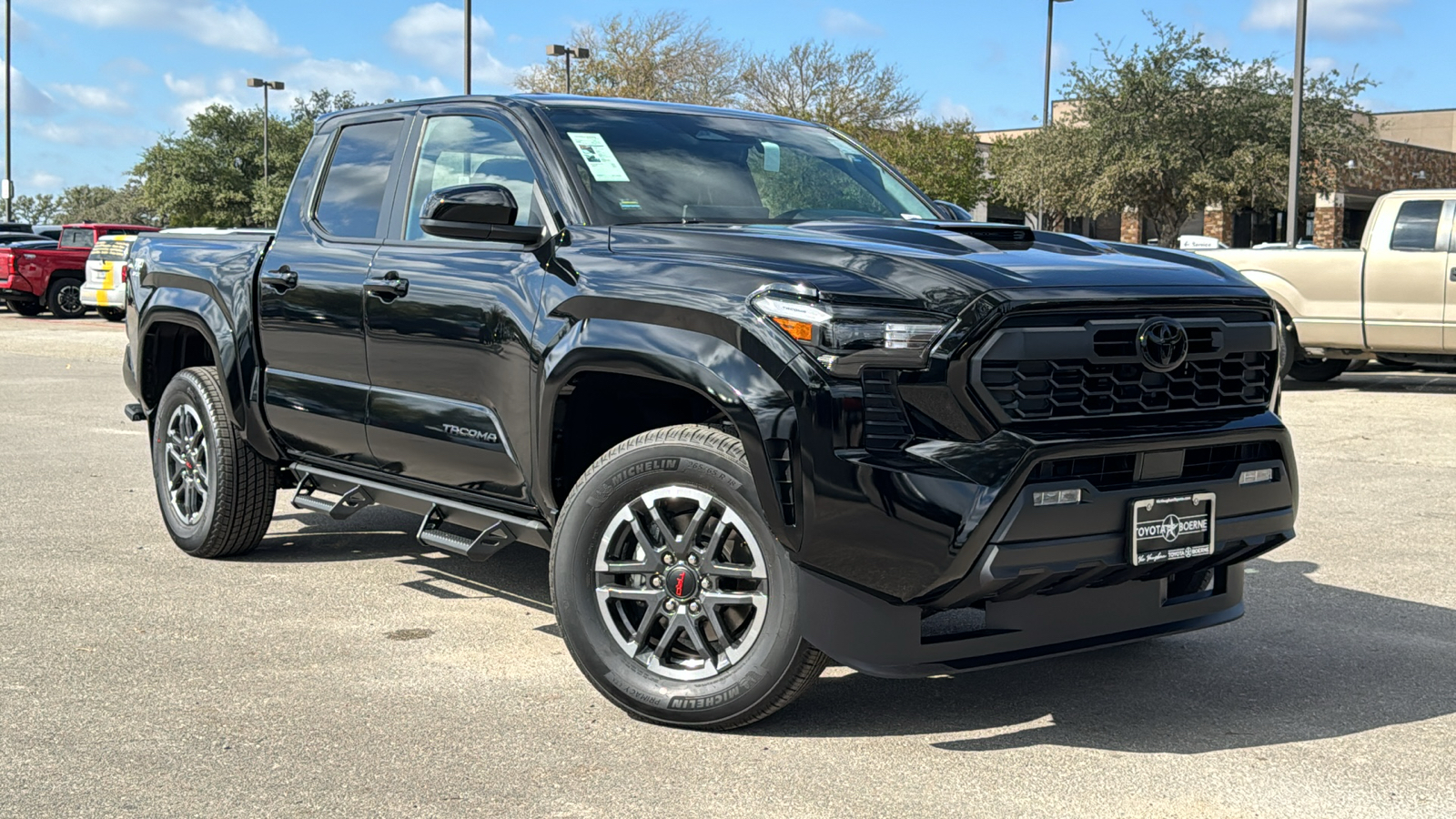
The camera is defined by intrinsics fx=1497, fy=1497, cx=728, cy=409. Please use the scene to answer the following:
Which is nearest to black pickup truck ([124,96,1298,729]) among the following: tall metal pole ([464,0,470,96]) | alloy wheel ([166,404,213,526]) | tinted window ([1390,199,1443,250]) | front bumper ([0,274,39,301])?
alloy wheel ([166,404,213,526])

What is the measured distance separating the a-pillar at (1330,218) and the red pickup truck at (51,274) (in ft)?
106

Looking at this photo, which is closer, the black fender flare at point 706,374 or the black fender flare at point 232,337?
the black fender flare at point 706,374

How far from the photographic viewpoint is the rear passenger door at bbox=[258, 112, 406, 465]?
5605 millimetres

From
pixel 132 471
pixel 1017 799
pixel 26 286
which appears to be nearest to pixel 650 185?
pixel 1017 799

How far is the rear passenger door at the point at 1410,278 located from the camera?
14000 mm

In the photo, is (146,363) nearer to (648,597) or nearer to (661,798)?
(648,597)

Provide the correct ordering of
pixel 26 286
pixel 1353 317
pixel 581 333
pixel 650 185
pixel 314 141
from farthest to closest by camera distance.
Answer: pixel 26 286
pixel 1353 317
pixel 314 141
pixel 650 185
pixel 581 333

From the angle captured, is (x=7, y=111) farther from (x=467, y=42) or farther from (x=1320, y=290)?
(x=1320, y=290)

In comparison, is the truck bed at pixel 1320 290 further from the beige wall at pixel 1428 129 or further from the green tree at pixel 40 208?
the green tree at pixel 40 208

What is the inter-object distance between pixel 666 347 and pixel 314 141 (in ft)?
9.00

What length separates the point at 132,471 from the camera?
9.36 metres

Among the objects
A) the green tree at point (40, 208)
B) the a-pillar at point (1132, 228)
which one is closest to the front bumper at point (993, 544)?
the a-pillar at point (1132, 228)

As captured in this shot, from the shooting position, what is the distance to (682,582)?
168 inches

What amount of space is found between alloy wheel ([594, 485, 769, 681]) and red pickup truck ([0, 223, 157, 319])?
2753 cm
